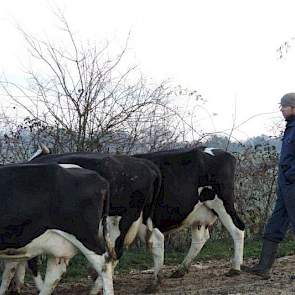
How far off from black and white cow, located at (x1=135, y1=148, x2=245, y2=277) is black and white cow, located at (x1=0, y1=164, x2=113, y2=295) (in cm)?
264

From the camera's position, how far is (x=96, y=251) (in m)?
8.25

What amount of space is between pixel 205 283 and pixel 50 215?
3009 mm

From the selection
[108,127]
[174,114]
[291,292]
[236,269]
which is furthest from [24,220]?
[174,114]

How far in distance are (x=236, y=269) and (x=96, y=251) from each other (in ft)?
11.0

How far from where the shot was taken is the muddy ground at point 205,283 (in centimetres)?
926

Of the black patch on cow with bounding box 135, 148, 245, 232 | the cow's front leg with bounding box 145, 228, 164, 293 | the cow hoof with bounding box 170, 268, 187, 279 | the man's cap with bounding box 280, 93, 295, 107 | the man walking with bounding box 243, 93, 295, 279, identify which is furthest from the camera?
the cow hoof with bounding box 170, 268, 187, 279

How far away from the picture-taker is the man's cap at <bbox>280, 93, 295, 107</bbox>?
31.4 feet

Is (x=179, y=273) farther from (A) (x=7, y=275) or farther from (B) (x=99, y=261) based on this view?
(B) (x=99, y=261)

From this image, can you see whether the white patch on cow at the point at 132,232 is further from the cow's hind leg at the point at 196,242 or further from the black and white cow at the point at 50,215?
the cow's hind leg at the point at 196,242

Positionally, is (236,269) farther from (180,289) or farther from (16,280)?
(16,280)

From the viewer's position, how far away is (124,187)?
31.9 feet

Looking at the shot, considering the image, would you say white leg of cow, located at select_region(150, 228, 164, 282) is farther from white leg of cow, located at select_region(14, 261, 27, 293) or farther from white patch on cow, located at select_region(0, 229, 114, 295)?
white patch on cow, located at select_region(0, 229, 114, 295)

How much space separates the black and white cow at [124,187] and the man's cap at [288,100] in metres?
1.99

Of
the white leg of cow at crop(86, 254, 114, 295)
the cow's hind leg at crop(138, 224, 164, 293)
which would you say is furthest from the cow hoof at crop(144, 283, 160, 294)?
the white leg of cow at crop(86, 254, 114, 295)
